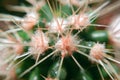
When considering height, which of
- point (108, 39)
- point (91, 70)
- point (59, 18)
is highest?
point (59, 18)

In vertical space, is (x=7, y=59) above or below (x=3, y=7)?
below

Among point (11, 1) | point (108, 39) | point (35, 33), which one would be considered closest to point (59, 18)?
point (35, 33)

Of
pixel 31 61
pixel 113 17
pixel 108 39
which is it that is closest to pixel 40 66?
pixel 31 61

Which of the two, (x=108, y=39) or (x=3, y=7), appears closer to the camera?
(x=108, y=39)

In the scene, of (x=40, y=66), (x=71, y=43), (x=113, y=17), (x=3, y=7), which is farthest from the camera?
(x=3, y=7)

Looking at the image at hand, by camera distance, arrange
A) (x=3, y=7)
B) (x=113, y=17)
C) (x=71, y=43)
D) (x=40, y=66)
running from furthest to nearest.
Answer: (x=3, y=7)
(x=113, y=17)
(x=40, y=66)
(x=71, y=43)

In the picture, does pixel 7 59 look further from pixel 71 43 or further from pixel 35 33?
pixel 71 43

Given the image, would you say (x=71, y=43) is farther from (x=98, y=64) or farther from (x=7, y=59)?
(x=7, y=59)
